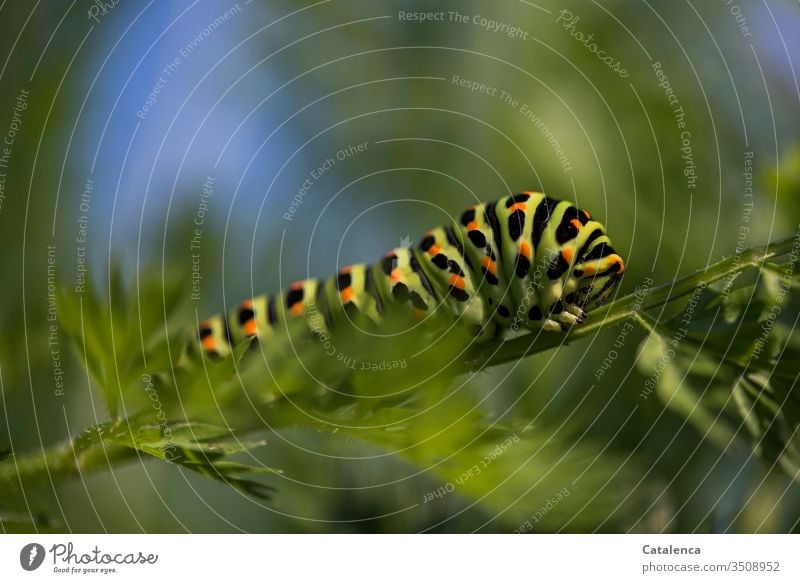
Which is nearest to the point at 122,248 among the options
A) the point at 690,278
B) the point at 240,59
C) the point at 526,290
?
the point at 240,59

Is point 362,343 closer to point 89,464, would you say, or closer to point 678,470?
point 89,464

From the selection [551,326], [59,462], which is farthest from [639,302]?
[59,462]

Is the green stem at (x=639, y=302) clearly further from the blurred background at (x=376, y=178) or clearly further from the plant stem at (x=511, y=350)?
the blurred background at (x=376, y=178)

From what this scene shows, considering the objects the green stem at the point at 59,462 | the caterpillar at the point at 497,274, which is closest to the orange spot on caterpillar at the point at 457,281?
the caterpillar at the point at 497,274

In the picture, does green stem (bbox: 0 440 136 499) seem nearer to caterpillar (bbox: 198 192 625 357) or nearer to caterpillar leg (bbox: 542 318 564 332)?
caterpillar (bbox: 198 192 625 357)

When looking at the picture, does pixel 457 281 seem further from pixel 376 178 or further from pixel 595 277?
pixel 376 178

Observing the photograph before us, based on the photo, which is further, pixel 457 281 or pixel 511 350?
pixel 457 281
